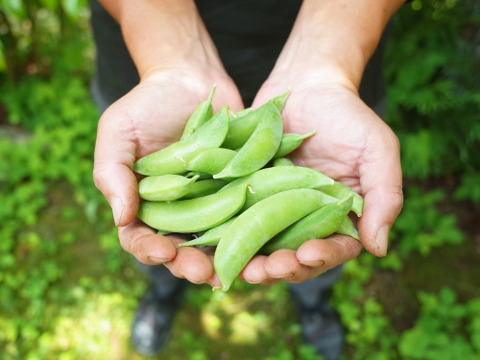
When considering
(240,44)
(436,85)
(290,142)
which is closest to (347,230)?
(290,142)

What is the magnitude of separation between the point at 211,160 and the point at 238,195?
0.20m

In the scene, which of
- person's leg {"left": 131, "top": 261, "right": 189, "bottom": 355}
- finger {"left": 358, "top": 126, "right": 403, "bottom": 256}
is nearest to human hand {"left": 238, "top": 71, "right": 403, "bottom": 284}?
finger {"left": 358, "top": 126, "right": 403, "bottom": 256}

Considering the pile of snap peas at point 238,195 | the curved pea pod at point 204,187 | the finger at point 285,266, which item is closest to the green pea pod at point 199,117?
the pile of snap peas at point 238,195

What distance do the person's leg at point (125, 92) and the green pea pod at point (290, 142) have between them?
113cm

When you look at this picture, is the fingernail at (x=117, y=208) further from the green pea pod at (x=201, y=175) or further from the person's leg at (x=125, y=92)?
the person's leg at (x=125, y=92)

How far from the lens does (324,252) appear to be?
1.49m

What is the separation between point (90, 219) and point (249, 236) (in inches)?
101

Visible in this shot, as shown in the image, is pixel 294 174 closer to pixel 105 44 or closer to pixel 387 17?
pixel 387 17

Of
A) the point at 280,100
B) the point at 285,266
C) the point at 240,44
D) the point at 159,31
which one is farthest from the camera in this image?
the point at 240,44

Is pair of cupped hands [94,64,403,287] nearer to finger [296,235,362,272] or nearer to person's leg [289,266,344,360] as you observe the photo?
finger [296,235,362,272]

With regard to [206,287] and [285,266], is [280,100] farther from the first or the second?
[206,287]

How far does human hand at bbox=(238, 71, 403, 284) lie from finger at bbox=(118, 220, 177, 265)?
31cm

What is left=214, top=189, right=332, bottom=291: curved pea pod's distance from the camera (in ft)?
5.05

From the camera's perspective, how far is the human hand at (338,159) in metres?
1.53
